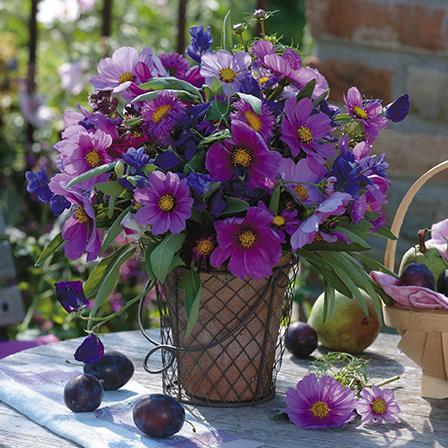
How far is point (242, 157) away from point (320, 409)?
14.9 inches

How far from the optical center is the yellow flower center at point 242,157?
1.39 m

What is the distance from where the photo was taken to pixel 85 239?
1483 millimetres

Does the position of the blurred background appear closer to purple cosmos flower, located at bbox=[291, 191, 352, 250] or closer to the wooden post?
the wooden post

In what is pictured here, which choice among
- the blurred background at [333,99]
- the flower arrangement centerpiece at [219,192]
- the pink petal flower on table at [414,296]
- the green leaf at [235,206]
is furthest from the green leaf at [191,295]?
the blurred background at [333,99]

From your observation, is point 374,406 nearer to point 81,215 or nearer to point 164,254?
point 164,254

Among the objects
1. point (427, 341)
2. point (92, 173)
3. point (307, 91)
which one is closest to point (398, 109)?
point (307, 91)

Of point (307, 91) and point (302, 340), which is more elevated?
point (307, 91)

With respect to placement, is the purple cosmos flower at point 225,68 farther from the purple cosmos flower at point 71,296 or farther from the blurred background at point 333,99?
the blurred background at point 333,99

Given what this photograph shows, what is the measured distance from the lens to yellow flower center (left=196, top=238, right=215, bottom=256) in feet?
4.65

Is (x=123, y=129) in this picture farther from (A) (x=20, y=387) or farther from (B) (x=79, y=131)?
(A) (x=20, y=387)

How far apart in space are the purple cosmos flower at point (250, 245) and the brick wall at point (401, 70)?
4.62 ft

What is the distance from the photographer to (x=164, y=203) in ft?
4.51

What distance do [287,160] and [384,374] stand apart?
552mm

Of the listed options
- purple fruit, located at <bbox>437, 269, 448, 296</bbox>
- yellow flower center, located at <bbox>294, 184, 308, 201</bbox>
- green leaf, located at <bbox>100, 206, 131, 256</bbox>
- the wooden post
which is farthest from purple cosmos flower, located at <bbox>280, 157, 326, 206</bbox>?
the wooden post
